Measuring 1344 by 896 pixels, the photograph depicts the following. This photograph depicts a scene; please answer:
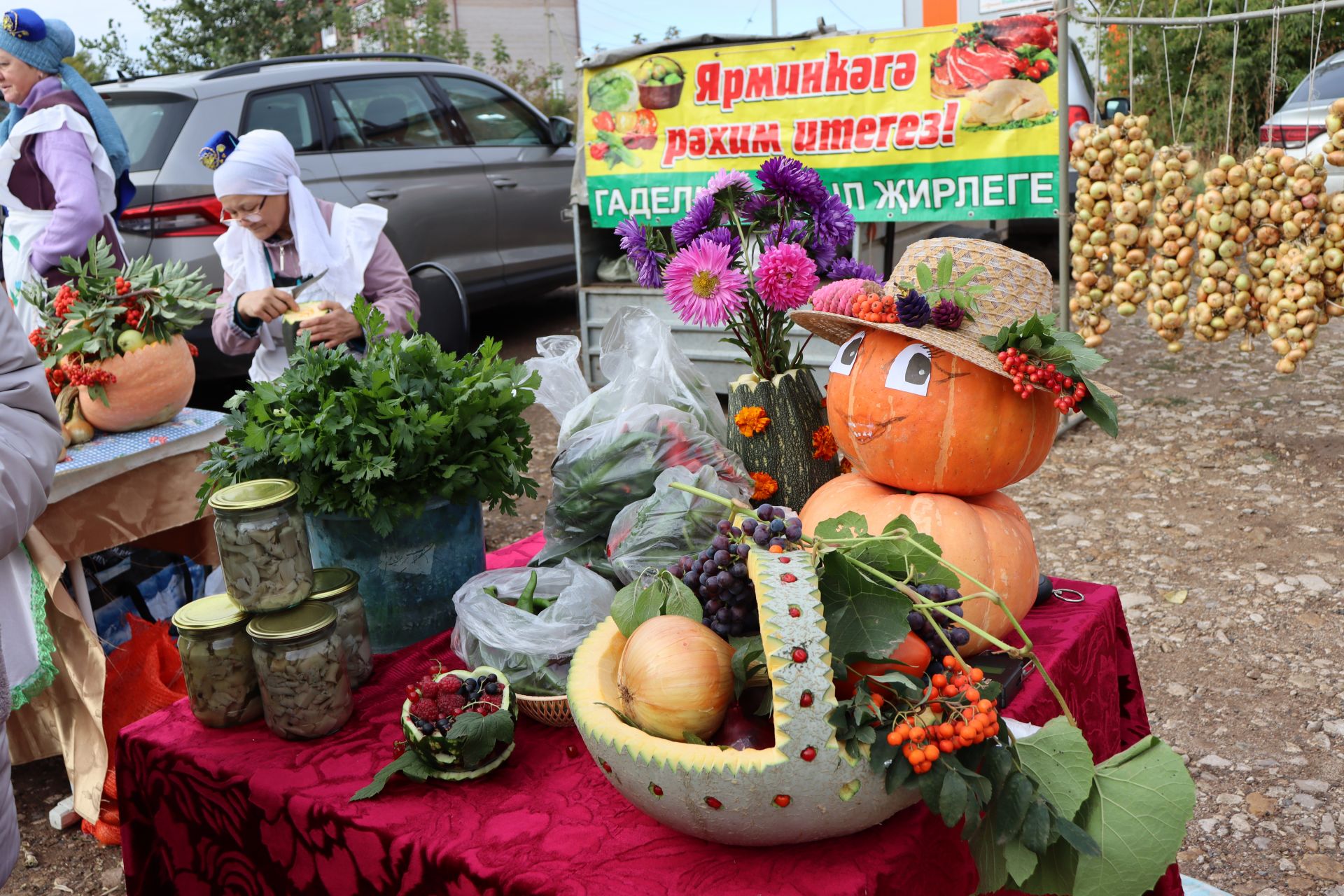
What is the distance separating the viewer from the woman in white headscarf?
3061 millimetres

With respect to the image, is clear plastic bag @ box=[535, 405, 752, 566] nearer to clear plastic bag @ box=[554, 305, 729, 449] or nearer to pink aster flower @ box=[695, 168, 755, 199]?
clear plastic bag @ box=[554, 305, 729, 449]

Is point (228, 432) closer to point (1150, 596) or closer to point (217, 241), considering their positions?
Result: point (217, 241)

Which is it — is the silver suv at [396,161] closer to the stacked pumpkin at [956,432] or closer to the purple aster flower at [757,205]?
the purple aster flower at [757,205]

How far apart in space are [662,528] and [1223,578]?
2947mm

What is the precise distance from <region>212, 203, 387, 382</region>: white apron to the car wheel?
469mm

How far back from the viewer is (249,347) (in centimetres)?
326

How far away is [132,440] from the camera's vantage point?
288 cm

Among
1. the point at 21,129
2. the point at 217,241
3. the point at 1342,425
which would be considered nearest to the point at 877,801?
the point at 217,241

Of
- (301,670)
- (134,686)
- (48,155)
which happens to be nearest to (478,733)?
(301,670)

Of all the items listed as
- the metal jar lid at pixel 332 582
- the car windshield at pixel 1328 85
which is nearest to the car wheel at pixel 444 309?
the metal jar lid at pixel 332 582

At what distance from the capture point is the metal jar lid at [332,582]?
59.7 inches

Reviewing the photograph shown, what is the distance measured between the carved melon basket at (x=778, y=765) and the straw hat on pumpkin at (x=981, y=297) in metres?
0.56

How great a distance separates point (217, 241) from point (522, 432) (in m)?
2.03

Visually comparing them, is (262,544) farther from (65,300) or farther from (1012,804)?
(65,300)
